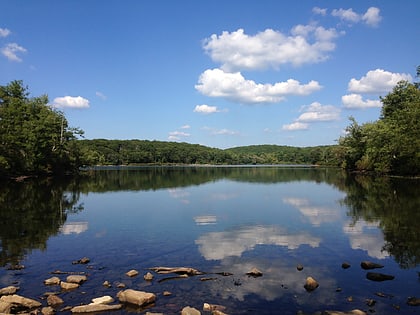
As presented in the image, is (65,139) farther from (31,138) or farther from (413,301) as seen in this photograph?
(413,301)

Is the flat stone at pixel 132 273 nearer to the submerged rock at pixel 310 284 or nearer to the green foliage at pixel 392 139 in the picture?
the submerged rock at pixel 310 284

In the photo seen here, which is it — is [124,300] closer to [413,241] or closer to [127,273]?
[127,273]

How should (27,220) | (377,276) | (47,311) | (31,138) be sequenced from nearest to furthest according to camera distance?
(47,311) → (377,276) → (27,220) → (31,138)

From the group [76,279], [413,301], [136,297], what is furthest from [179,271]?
[413,301]

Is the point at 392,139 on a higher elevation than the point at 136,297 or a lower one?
higher

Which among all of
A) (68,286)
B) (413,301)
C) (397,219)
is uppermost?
(68,286)

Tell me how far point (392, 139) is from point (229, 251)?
2506 inches

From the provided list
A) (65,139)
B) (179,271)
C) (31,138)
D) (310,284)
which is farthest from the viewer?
(65,139)

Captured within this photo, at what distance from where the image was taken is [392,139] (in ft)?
227

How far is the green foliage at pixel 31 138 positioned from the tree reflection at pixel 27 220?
20.6 metres

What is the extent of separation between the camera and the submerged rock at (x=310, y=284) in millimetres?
11911

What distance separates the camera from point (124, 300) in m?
10.7

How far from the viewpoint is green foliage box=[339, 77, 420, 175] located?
6144cm

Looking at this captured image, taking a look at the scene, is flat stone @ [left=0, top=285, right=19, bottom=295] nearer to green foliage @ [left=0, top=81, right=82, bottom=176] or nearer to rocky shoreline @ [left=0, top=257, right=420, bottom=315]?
rocky shoreline @ [left=0, top=257, right=420, bottom=315]
